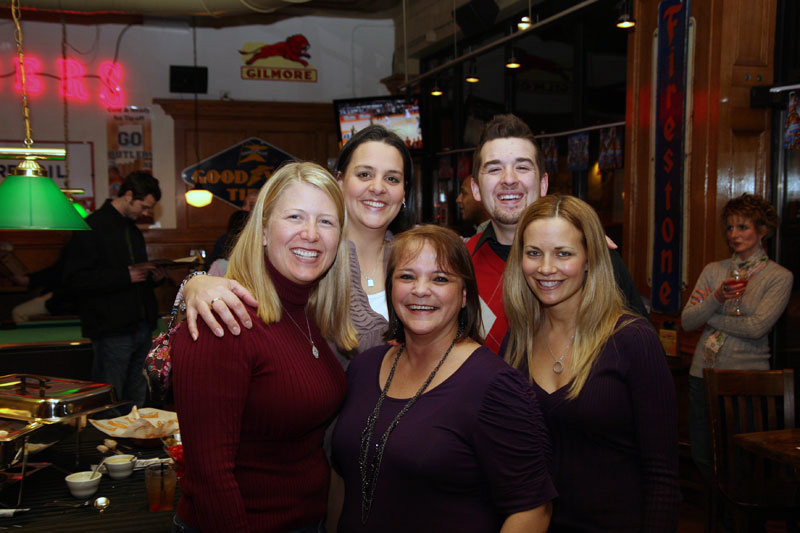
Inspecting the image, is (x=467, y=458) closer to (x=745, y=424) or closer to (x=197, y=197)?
(x=745, y=424)

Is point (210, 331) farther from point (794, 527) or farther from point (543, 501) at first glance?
point (794, 527)

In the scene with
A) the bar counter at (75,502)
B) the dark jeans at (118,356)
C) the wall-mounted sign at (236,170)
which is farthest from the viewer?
the wall-mounted sign at (236,170)

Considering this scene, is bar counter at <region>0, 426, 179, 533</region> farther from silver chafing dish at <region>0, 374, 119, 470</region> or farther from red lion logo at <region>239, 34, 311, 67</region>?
red lion logo at <region>239, 34, 311, 67</region>

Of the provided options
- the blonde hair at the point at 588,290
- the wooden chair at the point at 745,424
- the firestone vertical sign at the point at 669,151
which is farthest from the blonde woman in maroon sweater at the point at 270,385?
the firestone vertical sign at the point at 669,151

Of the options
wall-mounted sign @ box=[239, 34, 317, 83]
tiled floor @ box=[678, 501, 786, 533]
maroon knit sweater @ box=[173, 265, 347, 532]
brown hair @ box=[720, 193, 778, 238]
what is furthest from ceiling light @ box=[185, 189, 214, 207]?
maroon knit sweater @ box=[173, 265, 347, 532]

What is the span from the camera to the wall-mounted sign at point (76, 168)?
8641mm

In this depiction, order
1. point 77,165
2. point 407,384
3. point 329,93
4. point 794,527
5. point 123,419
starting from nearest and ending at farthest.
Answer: point 407,384 < point 123,419 < point 794,527 < point 77,165 < point 329,93

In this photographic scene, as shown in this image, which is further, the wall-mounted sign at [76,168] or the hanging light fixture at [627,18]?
the wall-mounted sign at [76,168]

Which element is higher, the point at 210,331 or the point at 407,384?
the point at 210,331

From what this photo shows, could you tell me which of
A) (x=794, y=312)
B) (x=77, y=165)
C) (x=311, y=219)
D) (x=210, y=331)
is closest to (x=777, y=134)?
(x=794, y=312)

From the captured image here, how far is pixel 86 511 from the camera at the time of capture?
212cm

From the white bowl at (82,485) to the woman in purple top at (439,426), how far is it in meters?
1.05

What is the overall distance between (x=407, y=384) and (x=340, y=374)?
0.67ft

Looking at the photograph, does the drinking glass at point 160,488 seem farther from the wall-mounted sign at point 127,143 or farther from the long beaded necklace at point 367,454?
the wall-mounted sign at point 127,143
